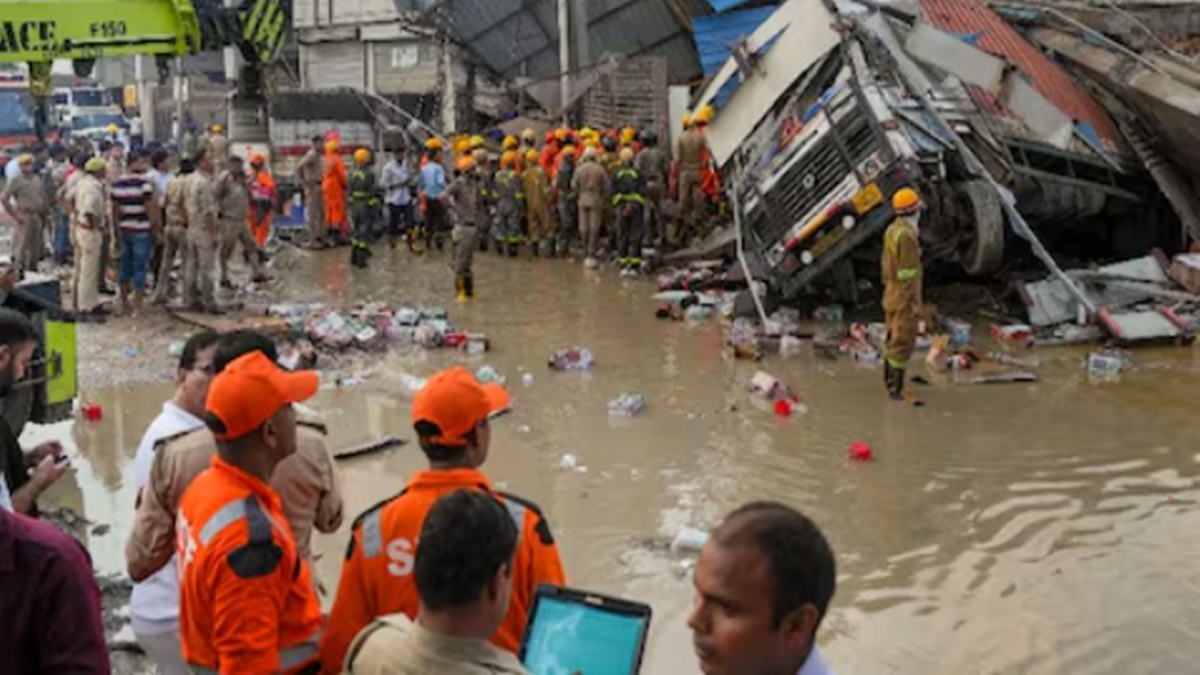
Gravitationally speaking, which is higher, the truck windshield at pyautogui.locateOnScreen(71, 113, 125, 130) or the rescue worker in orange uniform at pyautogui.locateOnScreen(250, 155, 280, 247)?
the truck windshield at pyautogui.locateOnScreen(71, 113, 125, 130)

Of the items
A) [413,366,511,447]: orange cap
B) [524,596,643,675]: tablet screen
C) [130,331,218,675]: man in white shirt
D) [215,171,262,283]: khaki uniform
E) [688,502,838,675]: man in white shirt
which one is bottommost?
[130,331,218,675]: man in white shirt

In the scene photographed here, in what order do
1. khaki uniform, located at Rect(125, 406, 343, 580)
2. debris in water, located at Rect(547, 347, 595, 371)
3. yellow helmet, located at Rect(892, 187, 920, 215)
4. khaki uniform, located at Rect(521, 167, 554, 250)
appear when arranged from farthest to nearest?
khaki uniform, located at Rect(521, 167, 554, 250) < debris in water, located at Rect(547, 347, 595, 371) < yellow helmet, located at Rect(892, 187, 920, 215) < khaki uniform, located at Rect(125, 406, 343, 580)

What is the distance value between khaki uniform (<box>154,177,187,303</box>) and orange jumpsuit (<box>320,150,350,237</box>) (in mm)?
4634

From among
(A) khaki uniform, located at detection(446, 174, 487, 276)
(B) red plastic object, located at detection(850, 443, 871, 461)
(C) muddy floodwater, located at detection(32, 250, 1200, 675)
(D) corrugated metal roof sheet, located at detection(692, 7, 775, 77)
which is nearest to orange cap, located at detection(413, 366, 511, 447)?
(C) muddy floodwater, located at detection(32, 250, 1200, 675)

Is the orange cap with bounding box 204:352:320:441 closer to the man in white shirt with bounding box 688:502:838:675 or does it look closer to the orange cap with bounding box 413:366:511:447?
the orange cap with bounding box 413:366:511:447

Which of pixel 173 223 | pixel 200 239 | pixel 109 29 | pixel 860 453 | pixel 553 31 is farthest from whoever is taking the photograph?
pixel 553 31

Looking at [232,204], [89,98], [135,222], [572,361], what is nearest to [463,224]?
[232,204]

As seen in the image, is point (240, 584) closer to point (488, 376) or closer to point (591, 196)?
point (488, 376)

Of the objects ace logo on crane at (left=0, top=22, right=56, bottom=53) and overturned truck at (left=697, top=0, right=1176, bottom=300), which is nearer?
overturned truck at (left=697, top=0, right=1176, bottom=300)

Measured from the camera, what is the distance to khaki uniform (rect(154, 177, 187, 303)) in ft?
36.9

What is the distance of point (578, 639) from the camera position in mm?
2465

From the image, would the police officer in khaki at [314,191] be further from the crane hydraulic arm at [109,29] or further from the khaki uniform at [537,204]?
the khaki uniform at [537,204]

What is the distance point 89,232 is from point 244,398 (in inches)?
359

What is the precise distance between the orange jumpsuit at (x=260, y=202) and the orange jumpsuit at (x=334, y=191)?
113cm
